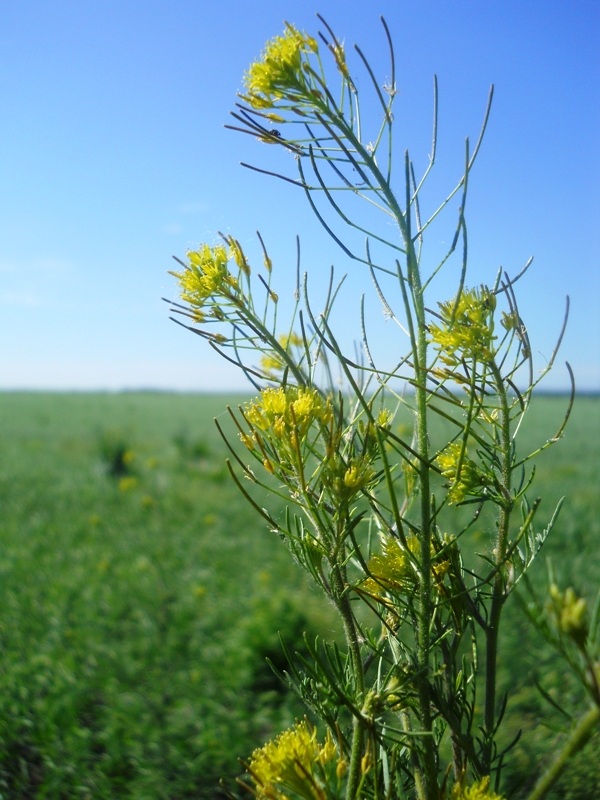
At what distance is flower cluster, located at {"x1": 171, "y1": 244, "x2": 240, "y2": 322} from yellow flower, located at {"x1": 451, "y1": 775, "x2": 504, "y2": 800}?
1.70 ft

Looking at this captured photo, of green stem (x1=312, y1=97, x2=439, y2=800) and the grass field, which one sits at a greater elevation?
green stem (x1=312, y1=97, x2=439, y2=800)

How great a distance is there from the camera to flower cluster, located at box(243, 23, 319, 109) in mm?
528

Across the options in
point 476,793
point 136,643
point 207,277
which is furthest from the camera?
point 136,643

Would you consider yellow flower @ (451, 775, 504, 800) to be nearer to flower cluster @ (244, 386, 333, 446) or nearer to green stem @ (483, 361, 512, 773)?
green stem @ (483, 361, 512, 773)

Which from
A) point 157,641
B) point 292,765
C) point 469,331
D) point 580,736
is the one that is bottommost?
point 157,641

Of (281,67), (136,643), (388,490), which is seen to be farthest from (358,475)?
(136,643)

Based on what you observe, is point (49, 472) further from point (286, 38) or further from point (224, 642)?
point (286, 38)

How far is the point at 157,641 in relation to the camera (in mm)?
2723

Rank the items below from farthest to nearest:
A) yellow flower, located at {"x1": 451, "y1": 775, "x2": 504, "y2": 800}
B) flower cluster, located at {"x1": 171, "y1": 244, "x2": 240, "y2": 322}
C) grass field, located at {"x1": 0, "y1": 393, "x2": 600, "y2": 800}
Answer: grass field, located at {"x1": 0, "y1": 393, "x2": 600, "y2": 800}
flower cluster, located at {"x1": 171, "y1": 244, "x2": 240, "y2": 322}
yellow flower, located at {"x1": 451, "y1": 775, "x2": 504, "y2": 800}

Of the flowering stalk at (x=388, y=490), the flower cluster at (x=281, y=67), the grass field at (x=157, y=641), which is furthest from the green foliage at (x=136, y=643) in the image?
the flower cluster at (x=281, y=67)

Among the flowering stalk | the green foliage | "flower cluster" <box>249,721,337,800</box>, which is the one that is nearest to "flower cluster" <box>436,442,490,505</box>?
the flowering stalk

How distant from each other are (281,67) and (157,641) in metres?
2.70

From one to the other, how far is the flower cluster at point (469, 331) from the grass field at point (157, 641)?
22cm

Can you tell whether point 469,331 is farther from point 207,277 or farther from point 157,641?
point 157,641
